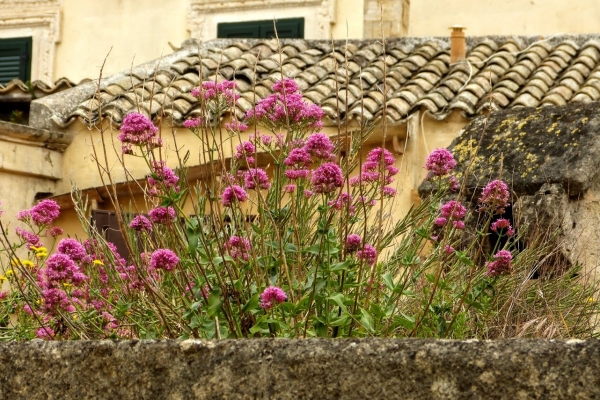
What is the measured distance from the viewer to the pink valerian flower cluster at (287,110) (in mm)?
4230

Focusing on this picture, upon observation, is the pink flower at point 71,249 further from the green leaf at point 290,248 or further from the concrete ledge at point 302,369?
the concrete ledge at point 302,369

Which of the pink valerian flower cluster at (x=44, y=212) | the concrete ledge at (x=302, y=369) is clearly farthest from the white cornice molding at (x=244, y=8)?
the concrete ledge at (x=302, y=369)

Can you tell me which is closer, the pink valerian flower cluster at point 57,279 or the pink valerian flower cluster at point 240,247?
the pink valerian flower cluster at point 240,247

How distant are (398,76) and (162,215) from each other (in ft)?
28.4

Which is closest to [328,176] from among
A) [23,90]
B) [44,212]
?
[44,212]

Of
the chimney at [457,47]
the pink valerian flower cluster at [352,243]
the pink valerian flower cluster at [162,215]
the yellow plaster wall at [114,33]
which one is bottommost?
the pink valerian flower cluster at [352,243]

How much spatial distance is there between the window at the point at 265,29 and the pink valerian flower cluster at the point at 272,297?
14.5 meters

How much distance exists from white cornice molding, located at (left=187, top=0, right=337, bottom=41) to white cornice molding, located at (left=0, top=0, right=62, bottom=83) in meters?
2.24

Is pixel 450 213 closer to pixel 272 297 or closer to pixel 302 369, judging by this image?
pixel 272 297

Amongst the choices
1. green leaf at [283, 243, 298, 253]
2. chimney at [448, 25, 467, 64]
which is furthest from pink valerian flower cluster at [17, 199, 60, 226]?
chimney at [448, 25, 467, 64]

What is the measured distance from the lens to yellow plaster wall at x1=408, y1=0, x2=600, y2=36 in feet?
54.1

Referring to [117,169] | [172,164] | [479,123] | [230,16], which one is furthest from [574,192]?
[230,16]

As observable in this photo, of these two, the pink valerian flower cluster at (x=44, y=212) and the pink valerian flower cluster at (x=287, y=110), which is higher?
the pink valerian flower cluster at (x=287, y=110)

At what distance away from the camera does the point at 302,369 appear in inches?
101
